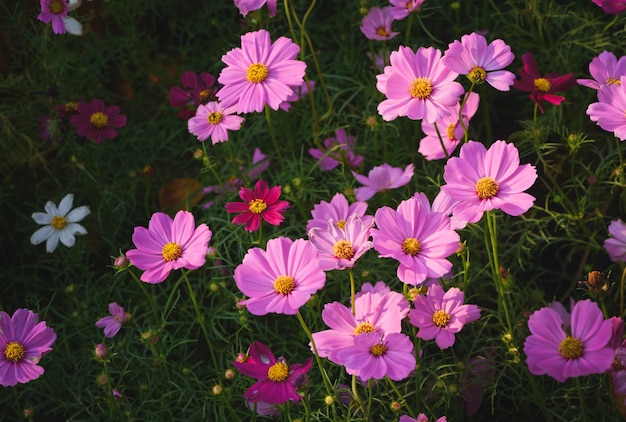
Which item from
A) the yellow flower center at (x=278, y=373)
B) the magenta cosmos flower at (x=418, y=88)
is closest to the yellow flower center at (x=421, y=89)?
the magenta cosmos flower at (x=418, y=88)

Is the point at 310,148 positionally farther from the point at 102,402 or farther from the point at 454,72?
the point at 102,402

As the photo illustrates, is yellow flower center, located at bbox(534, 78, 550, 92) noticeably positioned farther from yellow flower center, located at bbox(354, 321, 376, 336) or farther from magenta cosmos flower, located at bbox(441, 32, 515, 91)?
yellow flower center, located at bbox(354, 321, 376, 336)

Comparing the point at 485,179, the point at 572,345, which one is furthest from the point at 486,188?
the point at 572,345

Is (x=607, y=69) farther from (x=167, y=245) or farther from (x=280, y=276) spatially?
(x=167, y=245)

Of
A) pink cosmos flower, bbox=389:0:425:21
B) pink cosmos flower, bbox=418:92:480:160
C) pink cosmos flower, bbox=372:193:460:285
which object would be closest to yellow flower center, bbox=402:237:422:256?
pink cosmos flower, bbox=372:193:460:285

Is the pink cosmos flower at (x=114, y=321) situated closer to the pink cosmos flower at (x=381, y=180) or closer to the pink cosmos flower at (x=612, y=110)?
the pink cosmos flower at (x=381, y=180)

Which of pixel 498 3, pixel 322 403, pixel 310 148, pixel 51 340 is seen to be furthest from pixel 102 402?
pixel 498 3

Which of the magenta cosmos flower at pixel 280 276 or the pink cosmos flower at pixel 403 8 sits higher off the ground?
the pink cosmos flower at pixel 403 8
